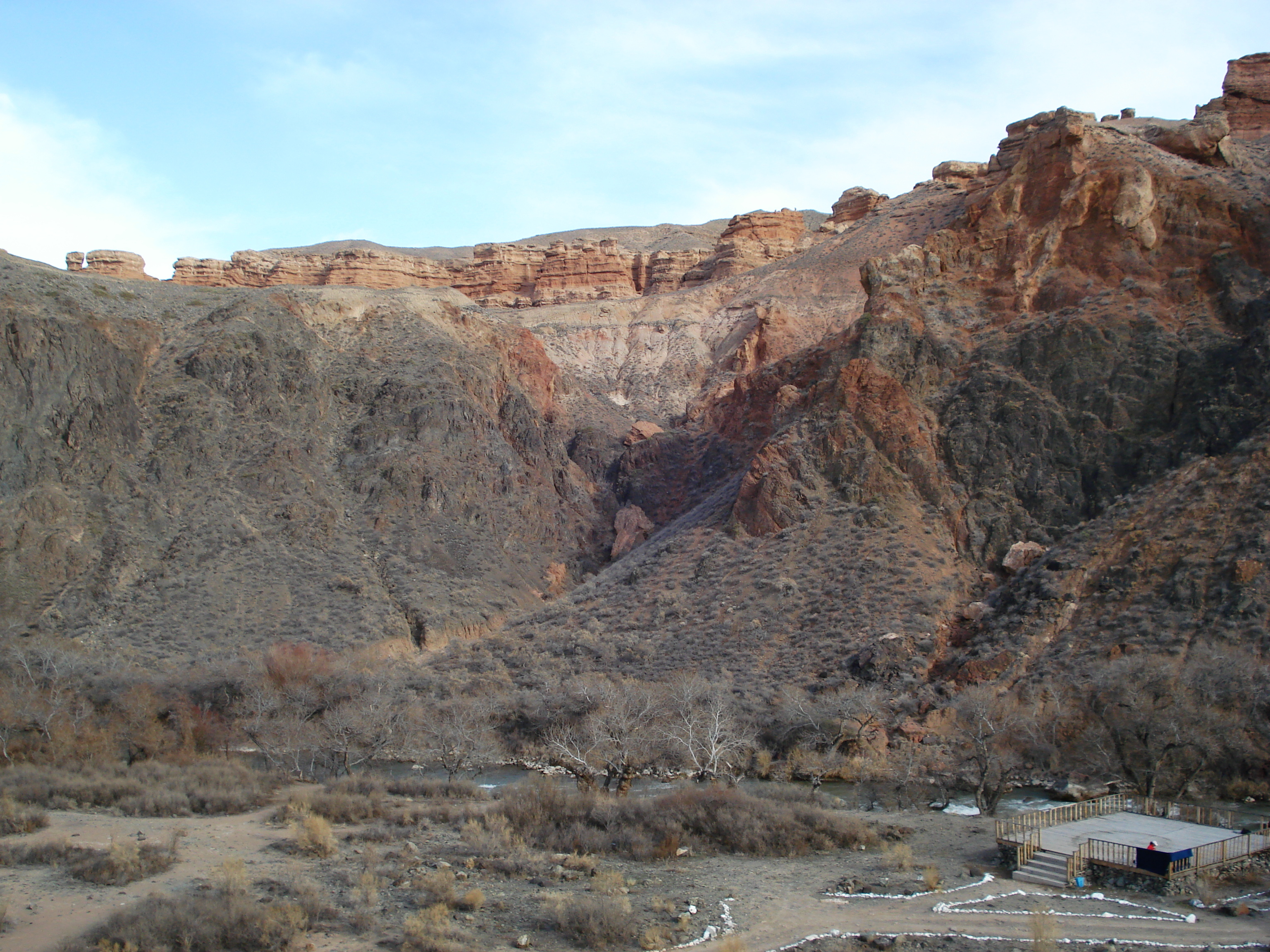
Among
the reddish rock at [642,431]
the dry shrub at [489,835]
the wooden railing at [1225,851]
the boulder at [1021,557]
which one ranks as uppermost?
the reddish rock at [642,431]

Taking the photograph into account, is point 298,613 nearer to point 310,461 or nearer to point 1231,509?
point 310,461

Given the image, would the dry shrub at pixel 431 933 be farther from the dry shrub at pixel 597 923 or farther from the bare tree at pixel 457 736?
the bare tree at pixel 457 736

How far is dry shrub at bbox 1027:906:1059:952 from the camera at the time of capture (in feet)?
50.1

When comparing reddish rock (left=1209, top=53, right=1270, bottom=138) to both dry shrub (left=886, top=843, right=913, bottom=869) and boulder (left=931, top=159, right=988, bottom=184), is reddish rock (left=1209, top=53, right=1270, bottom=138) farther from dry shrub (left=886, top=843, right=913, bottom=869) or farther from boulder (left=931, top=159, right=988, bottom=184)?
dry shrub (left=886, top=843, right=913, bottom=869)

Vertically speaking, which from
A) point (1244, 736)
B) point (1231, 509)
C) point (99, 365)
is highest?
point (99, 365)

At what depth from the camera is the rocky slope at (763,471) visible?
4269 centimetres

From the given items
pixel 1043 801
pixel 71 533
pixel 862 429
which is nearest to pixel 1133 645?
pixel 1043 801

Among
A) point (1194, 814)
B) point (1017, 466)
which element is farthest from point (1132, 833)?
point (1017, 466)

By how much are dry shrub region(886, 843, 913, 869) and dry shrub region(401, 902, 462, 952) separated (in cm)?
920

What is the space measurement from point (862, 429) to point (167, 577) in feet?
114

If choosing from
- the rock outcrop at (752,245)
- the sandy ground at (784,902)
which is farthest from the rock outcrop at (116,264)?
the sandy ground at (784,902)

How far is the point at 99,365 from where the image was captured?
5941cm

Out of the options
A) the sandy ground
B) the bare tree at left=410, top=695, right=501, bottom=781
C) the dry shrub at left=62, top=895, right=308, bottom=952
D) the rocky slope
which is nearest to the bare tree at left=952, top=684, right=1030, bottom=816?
the rocky slope

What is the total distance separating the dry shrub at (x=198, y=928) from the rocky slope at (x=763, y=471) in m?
27.4
